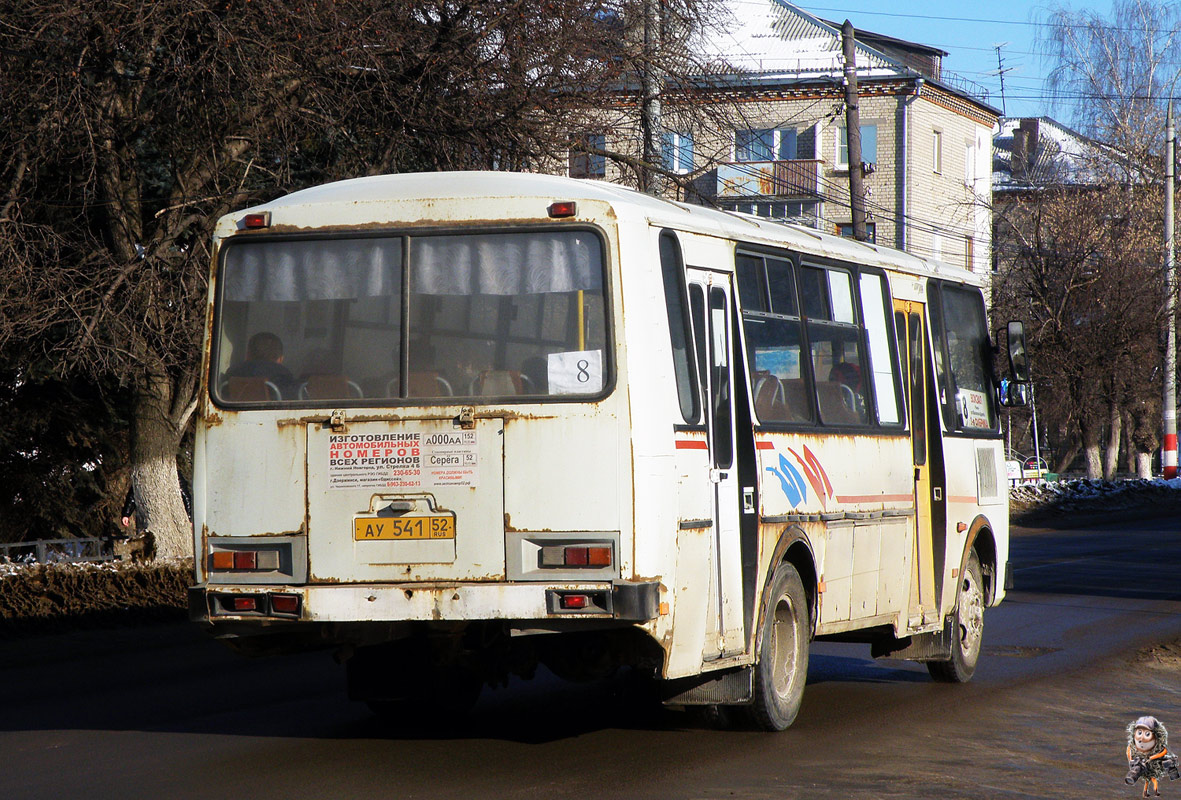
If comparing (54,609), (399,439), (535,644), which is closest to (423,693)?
(535,644)

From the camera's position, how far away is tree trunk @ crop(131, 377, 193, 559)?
54.7 ft

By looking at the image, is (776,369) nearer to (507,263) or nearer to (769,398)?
(769,398)

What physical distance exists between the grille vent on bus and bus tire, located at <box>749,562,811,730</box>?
10.6ft

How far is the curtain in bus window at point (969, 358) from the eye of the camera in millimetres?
11977

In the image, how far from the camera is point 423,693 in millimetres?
8820

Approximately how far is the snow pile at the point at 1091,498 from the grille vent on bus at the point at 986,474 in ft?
78.4

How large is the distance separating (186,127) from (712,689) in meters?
9.16

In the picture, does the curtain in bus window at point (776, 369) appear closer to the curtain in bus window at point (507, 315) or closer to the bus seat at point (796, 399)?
the bus seat at point (796, 399)

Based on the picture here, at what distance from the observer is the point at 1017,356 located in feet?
39.8

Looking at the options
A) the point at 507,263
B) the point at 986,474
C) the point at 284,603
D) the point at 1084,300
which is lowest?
the point at 284,603

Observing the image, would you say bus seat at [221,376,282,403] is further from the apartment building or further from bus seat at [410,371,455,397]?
the apartment building

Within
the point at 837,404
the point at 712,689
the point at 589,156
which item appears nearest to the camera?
the point at 712,689

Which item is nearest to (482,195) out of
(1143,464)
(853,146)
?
(853,146)

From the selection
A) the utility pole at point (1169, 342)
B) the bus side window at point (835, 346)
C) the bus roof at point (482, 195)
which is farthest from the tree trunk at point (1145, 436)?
the bus roof at point (482, 195)
